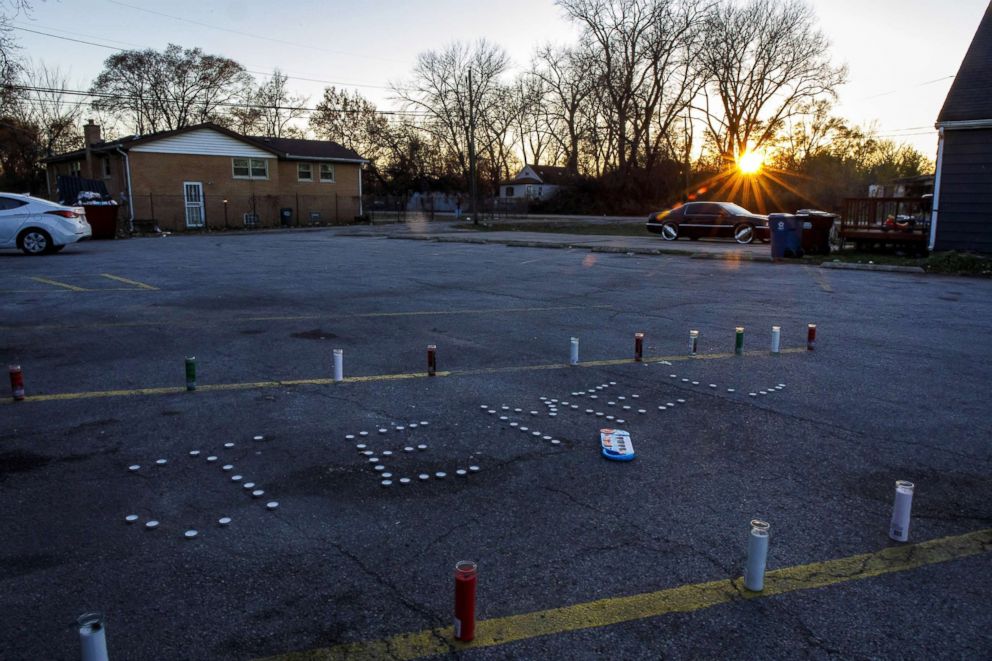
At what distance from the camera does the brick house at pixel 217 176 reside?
3609 cm

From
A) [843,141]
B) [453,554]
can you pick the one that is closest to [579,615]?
[453,554]

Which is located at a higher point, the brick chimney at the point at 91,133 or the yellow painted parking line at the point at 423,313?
the brick chimney at the point at 91,133

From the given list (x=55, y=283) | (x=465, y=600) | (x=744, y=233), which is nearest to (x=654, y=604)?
(x=465, y=600)

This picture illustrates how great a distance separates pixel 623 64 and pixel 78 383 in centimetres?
5866

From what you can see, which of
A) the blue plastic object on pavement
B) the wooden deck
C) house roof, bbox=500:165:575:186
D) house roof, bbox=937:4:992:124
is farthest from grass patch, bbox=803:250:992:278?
house roof, bbox=500:165:575:186

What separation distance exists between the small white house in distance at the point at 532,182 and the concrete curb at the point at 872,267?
192 feet

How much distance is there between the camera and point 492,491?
427cm

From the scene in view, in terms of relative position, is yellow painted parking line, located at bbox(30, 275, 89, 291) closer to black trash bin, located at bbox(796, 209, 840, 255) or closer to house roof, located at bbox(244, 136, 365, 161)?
black trash bin, located at bbox(796, 209, 840, 255)

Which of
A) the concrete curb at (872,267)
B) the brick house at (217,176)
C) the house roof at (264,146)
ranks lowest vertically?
the concrete curb at (872,267)

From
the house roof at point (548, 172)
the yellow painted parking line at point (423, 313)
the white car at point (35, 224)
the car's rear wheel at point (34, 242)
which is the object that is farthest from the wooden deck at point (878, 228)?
the house roof at point (548, 172)

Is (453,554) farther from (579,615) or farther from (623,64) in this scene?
(623,64)

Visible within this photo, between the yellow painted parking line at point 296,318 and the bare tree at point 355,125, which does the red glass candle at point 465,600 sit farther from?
the bare tree at point 355,125

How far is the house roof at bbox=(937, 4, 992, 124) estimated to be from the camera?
64.7 ft

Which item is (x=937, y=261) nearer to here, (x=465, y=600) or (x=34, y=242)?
(x=465, y=600)
